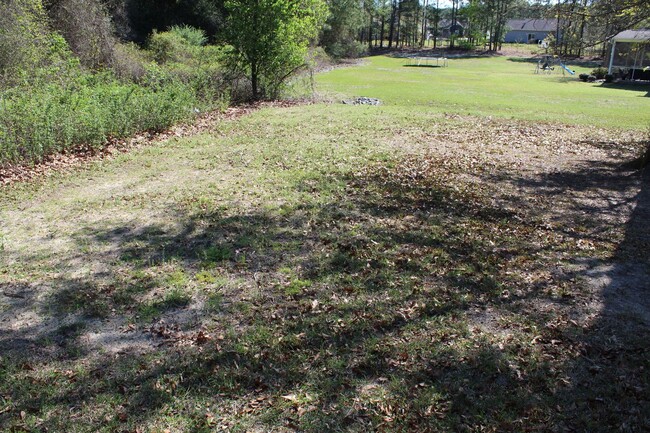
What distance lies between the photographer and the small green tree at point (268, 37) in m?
19.0

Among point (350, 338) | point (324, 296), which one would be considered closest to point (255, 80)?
point (324, 296)

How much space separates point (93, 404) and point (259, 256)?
278cm

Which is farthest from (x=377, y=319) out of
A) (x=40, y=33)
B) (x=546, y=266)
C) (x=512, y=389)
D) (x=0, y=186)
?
(x=40, y=33)

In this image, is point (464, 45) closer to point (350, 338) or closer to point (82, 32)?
point (82, 32)

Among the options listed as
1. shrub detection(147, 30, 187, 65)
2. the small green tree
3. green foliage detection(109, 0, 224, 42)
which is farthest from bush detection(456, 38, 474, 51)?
the small green tree

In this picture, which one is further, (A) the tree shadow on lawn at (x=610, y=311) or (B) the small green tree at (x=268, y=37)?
(B) the small green tree at (x=268, y=37)

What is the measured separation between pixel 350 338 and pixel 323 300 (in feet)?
2.38

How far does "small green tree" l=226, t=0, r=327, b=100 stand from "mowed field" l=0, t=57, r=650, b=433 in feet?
33.6

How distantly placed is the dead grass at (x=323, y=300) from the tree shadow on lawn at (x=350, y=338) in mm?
20

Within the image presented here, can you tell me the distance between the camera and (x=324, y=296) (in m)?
5.16

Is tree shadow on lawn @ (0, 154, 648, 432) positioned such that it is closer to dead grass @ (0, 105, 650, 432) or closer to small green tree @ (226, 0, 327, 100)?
dead grass @ (0, 105, 650, 432)

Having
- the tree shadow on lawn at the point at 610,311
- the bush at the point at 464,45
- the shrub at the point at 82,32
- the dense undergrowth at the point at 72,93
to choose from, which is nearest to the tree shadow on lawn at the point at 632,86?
the tree shadow on lawn at the point at 610,311

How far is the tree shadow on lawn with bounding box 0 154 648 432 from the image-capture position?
3.54m

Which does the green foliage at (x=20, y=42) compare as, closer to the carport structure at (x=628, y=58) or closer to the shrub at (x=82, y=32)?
the shrub at (x=82, y=32)
